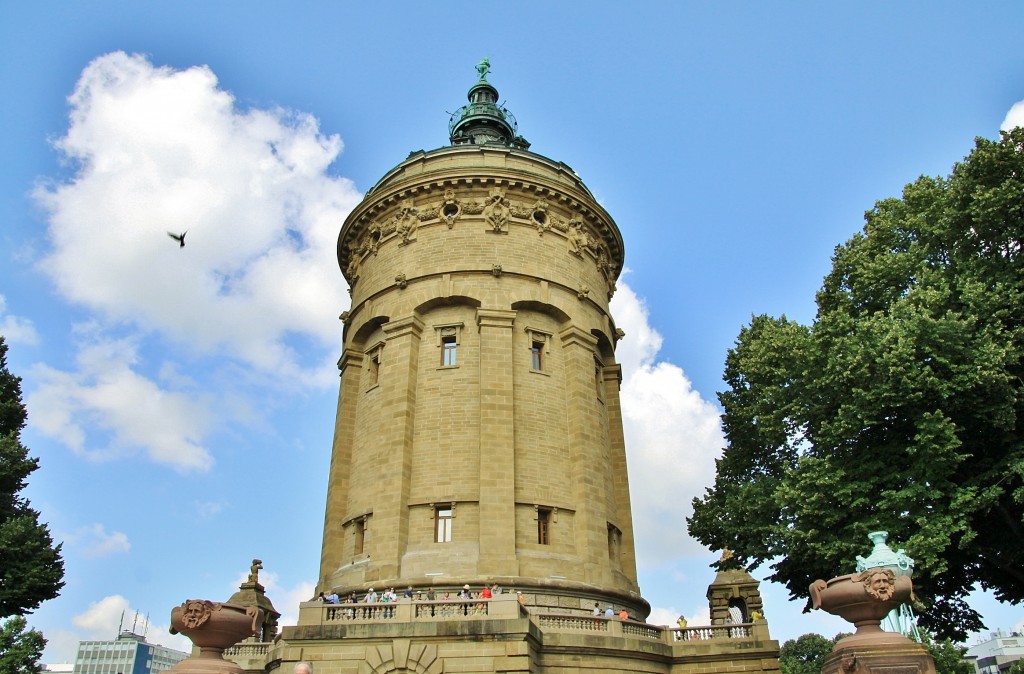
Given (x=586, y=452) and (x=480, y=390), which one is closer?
(x=480, y=390)

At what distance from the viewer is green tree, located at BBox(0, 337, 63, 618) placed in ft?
93.6

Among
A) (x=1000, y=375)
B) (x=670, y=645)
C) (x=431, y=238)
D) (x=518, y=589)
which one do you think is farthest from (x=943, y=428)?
(x=431, y=238)

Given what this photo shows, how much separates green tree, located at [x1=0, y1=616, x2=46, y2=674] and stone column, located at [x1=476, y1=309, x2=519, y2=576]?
17539 millimetres

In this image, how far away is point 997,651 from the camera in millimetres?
109312

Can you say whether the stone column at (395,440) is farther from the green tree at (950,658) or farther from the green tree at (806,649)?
the green tree at (806,649)

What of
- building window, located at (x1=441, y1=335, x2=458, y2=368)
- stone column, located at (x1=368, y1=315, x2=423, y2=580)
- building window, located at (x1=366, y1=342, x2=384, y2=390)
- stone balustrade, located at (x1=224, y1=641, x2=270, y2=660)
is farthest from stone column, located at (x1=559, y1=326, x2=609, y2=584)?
stone balustrade, located at (x1=224, y1=641, x2=270, y2=660)

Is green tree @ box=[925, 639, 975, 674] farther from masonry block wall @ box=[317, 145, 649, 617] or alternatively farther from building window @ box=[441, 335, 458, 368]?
building window @ box=[441, 335, 458, 368]

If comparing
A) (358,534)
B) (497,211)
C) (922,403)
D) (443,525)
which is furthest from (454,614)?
(497,211)

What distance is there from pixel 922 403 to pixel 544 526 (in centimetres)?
1288

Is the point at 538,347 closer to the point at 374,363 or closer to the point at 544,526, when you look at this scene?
the point at 374,363

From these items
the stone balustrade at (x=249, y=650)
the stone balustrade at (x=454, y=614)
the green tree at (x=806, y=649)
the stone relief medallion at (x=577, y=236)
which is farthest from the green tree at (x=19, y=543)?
the green tree at (x=806, y=649)

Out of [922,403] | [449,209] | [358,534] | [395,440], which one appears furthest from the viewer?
[449,209]

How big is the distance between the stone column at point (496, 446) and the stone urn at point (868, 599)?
1438 centimetres

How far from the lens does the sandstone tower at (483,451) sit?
20.9m
